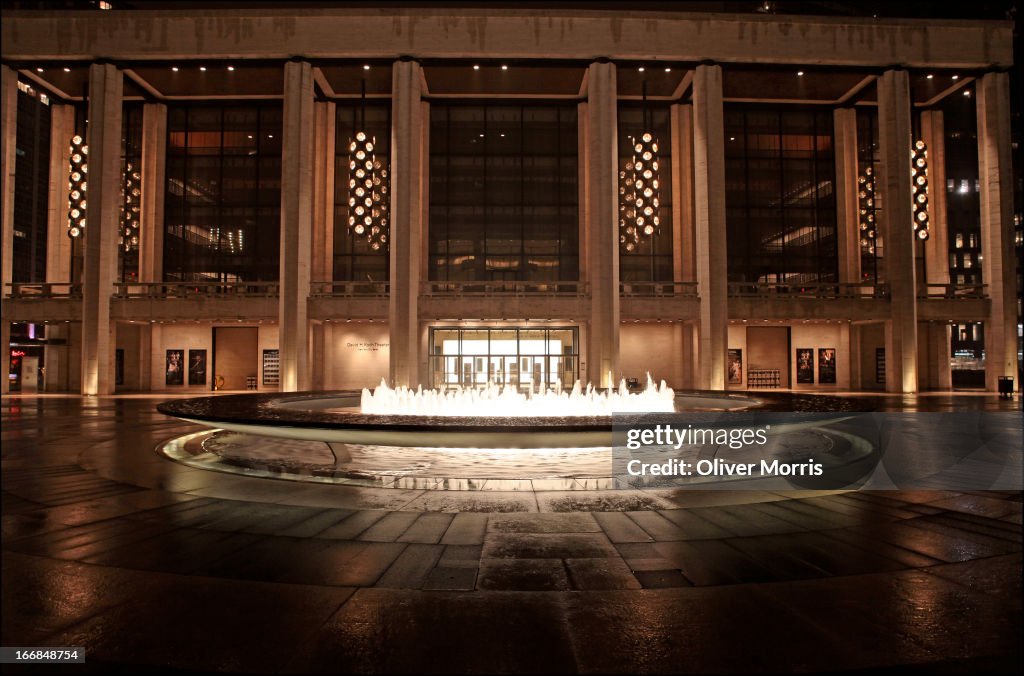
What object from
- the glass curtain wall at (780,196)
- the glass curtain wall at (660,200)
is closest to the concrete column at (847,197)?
the glass curtain wall at (780,196)

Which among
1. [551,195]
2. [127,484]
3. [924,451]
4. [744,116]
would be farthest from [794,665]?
[744,116]

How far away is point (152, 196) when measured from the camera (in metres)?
37.4

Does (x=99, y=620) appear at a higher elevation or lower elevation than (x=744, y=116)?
lower

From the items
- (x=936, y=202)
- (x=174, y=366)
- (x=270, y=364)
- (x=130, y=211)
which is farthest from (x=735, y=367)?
(x=130, y=211)

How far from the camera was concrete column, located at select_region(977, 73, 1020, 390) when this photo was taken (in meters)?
32.6

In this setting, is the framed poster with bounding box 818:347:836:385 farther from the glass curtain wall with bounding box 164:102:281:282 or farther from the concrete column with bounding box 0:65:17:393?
the concrete column with bounding box 0:65:17:393

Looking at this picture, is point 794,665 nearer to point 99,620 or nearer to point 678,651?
point 678,651

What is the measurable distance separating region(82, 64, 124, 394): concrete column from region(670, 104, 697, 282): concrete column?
33.6 metres

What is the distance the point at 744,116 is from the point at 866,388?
1997cm

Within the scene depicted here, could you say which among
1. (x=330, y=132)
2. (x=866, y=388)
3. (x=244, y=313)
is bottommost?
(x=866, y=388)

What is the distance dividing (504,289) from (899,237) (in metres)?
22.8

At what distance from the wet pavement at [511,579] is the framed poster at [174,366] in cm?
3311

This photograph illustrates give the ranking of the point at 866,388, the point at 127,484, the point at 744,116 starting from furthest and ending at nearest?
1. the point at 744,116
2. the point at 866,388
3. the point at 127,484

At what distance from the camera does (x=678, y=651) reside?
349 cm
